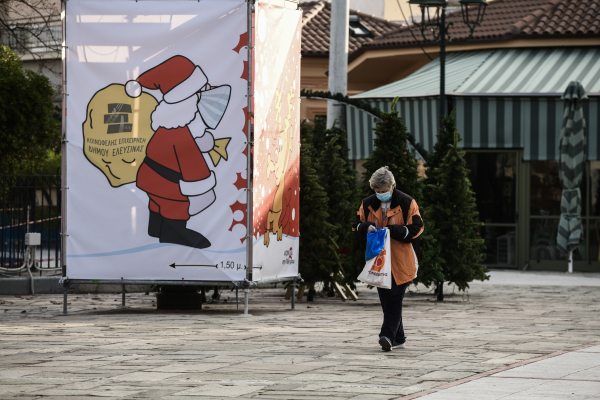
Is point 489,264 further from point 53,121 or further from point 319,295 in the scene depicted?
point 53,121

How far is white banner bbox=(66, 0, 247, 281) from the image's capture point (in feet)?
37.5

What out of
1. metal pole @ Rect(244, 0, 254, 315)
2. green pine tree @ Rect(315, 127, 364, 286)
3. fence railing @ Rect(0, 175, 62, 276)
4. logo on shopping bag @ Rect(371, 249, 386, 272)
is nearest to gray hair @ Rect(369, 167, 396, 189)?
logo on shopping bag @ Rect(371, 249, 386, 272)

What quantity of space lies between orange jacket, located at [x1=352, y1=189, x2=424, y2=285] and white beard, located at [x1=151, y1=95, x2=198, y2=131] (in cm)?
336

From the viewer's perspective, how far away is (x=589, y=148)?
21.3 m

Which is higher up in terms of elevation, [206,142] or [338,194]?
[206,142]

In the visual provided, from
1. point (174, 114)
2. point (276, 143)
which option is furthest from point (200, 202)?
point (276, 143)

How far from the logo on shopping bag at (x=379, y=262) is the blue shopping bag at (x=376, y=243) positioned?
39 mm

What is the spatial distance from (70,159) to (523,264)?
1332 centimetres

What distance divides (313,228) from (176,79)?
3188 millimetres

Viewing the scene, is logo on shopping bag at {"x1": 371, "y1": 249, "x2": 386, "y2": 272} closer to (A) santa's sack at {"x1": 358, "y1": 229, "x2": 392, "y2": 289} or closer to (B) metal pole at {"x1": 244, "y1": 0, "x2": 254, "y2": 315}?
(A) santa's sack at {"x1": 358, "y1": 229, "x2": 392, "y2": 289}

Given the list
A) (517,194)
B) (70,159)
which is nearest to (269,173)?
(70,159)

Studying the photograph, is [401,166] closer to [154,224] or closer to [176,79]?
[176,79]

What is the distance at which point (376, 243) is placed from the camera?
865 centimetres

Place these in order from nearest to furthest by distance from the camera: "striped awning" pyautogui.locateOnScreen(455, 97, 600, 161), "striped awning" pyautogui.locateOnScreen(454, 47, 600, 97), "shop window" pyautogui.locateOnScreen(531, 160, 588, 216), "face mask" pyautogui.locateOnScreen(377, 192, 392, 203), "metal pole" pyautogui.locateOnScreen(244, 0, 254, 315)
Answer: "face mask" pyautogui.locateOnScreen(377, 192, 392, 203) → "metal pole" pyautogui.locateOnScreen(244, 0, 254, 315) → "striped awning" pyautogui.locateOnScreen(455, 97, 600, 161) → "striped awning" pyautogui.locateOnScreen(454, 47, 600, 97) → "shop window" pyautogui.locateOnScreen(531, 160, 588, 216)
